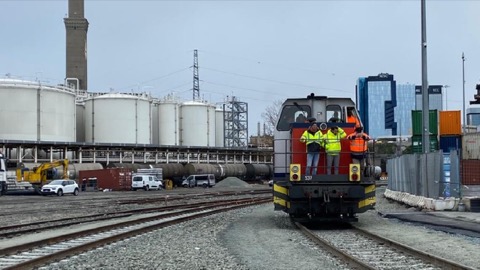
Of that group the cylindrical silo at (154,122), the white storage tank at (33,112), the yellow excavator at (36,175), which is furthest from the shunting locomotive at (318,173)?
the cylindrical silo at (154,122)

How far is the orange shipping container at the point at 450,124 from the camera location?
45.9 m

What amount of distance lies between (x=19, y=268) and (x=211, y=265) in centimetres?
301

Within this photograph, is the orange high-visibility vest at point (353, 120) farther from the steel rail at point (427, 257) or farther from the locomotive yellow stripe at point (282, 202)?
the steel rail at point (427, 257)

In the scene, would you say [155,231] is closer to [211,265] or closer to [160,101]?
[211,265]

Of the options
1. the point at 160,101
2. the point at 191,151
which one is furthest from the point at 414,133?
the point at 160,101

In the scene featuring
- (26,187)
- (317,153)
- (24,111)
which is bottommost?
(26,187)

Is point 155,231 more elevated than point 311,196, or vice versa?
point 311,196

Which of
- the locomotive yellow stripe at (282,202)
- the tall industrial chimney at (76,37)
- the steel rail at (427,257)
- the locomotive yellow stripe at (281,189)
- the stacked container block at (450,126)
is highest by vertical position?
the tall industrial chimney at (76,37)

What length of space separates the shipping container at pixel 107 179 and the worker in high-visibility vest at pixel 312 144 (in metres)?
49.4

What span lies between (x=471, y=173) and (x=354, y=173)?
3530 cm

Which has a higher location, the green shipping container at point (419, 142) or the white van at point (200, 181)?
the green shipping container at point (419, 142)

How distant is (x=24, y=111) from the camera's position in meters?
69.1

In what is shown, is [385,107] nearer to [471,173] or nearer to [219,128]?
[219,128]

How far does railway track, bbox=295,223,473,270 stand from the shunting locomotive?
3.00ft
